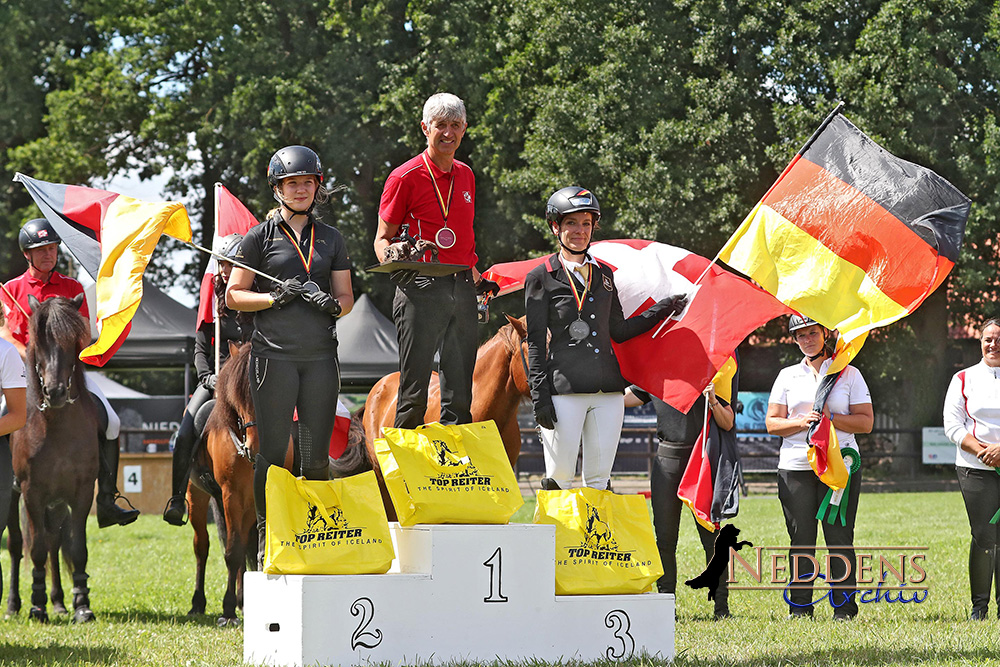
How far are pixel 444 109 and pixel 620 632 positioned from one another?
9.27ft

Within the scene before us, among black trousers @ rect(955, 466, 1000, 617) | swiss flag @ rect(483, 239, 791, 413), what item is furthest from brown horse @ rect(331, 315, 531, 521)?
black trousers @ rect(955, 466, 1000, 617)

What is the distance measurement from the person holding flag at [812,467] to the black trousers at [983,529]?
0.75 meters

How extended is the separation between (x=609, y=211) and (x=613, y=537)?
18.1 metres

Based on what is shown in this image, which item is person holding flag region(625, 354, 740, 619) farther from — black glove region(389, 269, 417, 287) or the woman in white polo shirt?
black glove region(389, 269, 417, 287)

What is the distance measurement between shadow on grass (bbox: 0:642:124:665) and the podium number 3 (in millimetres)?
2555

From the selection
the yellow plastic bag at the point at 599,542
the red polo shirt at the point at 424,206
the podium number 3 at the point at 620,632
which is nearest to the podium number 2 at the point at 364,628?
the yellow plastic bag at the point at 599,542

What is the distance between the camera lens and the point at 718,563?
7.71 meters

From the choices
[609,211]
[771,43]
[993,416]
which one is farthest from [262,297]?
[771,43]

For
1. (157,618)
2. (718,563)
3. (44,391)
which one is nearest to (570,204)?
(718,563)

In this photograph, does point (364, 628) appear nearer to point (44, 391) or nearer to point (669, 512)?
point (669, 512)

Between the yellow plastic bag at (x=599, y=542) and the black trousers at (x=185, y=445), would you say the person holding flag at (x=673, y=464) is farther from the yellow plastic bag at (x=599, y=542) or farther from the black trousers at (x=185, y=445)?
the black trousers at (x=185, y=445)

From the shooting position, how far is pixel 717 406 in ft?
25.5

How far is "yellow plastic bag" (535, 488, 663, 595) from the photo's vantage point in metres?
5.84

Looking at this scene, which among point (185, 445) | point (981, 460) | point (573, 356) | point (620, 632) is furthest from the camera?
point (185, 445)
